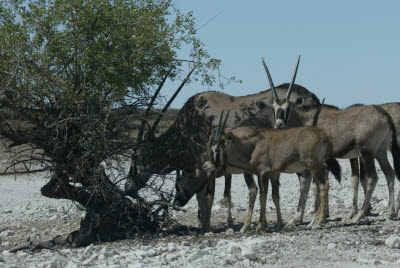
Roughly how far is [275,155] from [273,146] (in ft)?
0.49

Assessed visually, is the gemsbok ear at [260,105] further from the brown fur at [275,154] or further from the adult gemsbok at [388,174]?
the adult gemsbok at [388,174]

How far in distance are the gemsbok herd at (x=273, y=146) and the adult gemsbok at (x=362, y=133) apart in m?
0.02

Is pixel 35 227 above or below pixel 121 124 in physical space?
below

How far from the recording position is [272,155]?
1068cm

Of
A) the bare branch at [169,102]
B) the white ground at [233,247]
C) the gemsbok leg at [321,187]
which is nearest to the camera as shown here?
the white ground at [233,247]

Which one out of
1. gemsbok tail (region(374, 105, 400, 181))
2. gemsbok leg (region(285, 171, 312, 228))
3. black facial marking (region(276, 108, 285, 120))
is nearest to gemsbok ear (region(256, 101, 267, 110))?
black facial marking (region(276, 108, 285, 120))

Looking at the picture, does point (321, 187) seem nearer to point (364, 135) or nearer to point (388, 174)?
point (364, 135)

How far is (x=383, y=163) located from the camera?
12133 mm

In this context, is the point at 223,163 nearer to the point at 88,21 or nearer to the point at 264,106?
the point at 264,106

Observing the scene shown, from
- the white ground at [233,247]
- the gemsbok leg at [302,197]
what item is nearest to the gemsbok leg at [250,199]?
the white ground at [233,247]

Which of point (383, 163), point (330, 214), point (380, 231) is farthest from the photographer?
point (330, 214)

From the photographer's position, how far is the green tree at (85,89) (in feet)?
34.3

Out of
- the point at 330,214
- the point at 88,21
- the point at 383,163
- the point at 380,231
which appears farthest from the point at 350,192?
the point at 88,21

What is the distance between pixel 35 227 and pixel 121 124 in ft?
12.1
